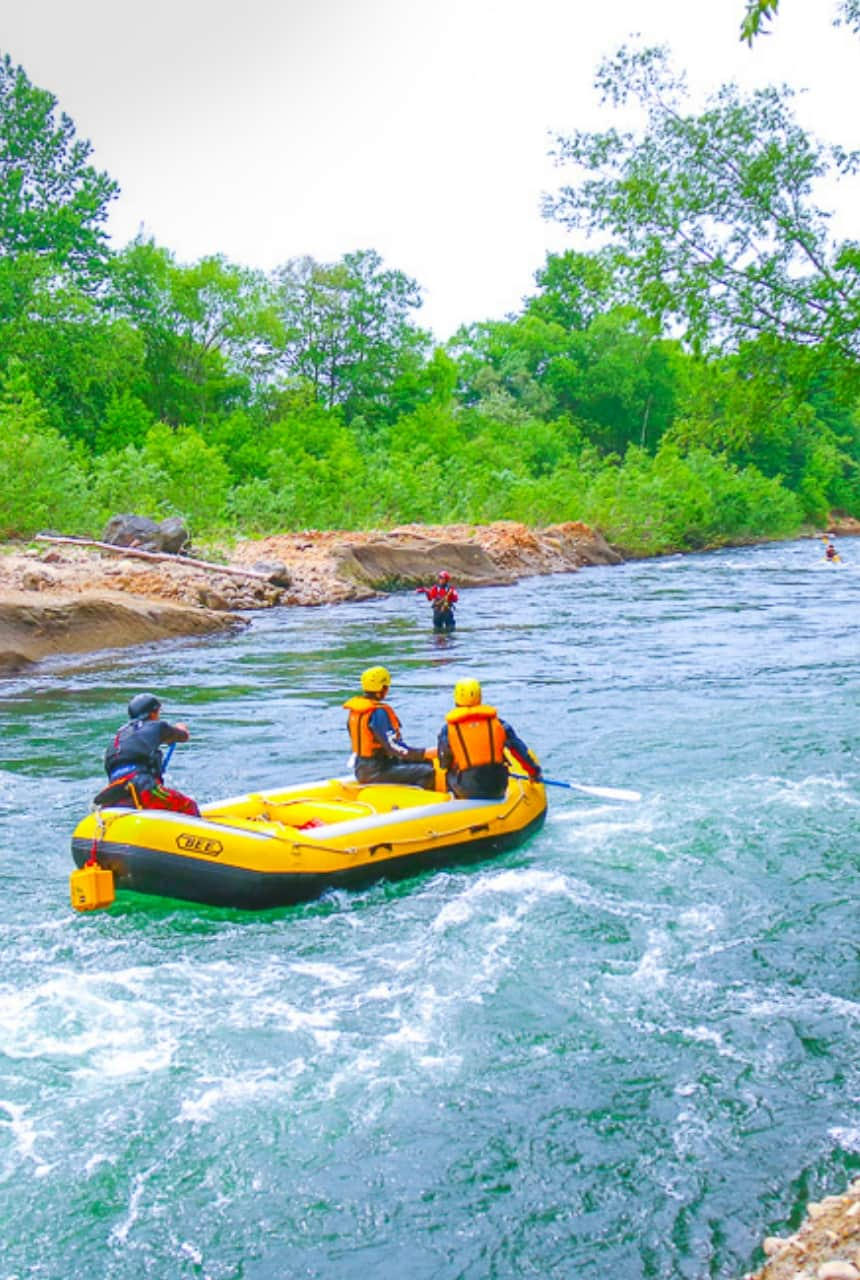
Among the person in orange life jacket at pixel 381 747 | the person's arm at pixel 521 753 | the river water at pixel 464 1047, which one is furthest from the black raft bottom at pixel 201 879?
the person's arm at pixel 521 753

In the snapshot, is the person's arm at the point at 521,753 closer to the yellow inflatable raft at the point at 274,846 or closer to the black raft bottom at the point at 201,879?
the yellow inflatable raft at the point at 274,846

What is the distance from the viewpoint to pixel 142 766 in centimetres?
734

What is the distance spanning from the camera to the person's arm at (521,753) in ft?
25.8

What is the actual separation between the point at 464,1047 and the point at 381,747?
11.0ft

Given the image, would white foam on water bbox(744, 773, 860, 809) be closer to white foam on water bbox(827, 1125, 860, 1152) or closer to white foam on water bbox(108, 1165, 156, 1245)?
white foam on water bbox(827, 1125, 860, 1152)

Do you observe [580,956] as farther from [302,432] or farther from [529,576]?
[302,432]

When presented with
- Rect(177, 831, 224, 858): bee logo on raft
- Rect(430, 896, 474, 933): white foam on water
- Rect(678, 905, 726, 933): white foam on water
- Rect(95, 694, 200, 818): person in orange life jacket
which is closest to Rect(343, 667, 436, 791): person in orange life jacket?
Rect(95, 694, 200, 818): person in orange life jacket

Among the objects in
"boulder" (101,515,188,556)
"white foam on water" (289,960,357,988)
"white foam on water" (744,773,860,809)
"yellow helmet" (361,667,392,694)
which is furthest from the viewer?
"boulder" (101,515,188,556)

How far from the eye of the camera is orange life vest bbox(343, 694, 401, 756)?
27.1 ft

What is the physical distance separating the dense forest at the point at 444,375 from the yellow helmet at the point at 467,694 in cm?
414

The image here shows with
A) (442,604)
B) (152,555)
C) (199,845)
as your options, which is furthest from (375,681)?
(152,555)

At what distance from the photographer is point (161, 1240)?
3.88 metres

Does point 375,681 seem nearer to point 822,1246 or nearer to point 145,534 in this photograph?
point 822,1246

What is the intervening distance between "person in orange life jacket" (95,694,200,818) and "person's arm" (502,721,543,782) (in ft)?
6.71
